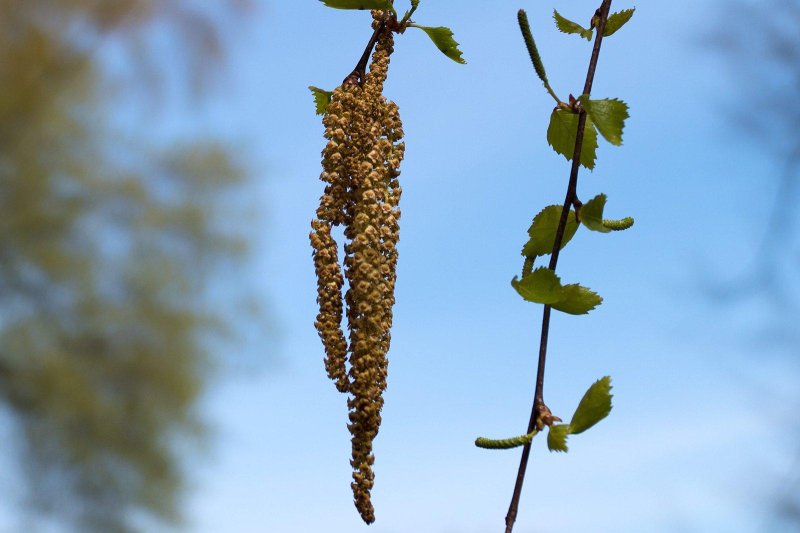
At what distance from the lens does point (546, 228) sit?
68cm

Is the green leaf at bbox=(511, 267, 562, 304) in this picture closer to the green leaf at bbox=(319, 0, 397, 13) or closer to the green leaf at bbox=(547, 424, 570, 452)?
the green leaf at bbox=(547, 424, 570, 452)

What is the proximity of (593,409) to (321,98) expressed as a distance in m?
0.30

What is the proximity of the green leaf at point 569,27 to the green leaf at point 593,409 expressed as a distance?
0.32 m

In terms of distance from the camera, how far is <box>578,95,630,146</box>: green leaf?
0.63 metres

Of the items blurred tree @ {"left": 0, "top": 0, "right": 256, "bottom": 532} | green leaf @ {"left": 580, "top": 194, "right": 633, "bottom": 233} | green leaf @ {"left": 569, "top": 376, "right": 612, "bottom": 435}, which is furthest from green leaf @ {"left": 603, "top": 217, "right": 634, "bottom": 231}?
blurred tree @ {"left": 0, "top": 0, "right": 256, "bottom": 532}

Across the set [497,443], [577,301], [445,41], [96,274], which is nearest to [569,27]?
[445,41]

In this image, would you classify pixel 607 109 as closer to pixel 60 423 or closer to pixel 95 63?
pixel 60 423

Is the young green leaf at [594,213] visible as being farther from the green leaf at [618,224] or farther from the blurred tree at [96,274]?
the blurred tree at [96,274]

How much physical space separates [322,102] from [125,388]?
25.2ft

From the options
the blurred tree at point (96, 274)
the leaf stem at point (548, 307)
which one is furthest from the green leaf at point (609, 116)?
the blurred tree at point (96, 274)

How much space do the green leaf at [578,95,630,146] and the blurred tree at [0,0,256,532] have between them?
24.9ft

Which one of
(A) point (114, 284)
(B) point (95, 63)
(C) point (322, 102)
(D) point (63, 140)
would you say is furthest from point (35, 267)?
(C) point (322, 102)

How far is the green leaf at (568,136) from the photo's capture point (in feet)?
2.25

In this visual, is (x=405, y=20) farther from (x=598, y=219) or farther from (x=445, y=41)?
(x=598, y=219)
